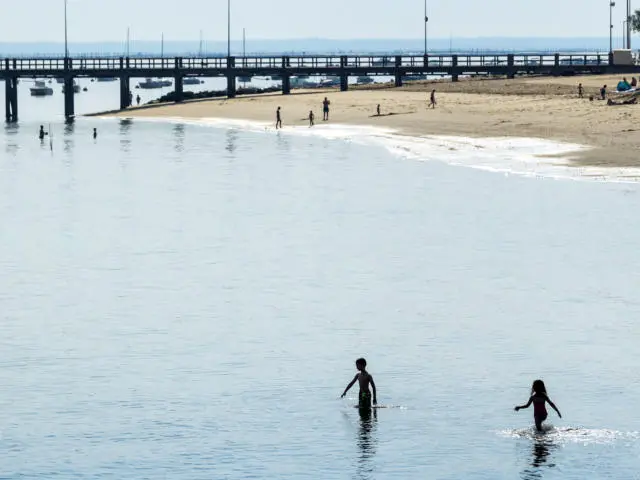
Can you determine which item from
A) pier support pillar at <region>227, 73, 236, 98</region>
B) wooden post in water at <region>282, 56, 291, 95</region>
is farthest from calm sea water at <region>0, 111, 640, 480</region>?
pier support pillar at <region>227, 73, 236, 98</region>

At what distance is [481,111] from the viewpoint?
89.4m

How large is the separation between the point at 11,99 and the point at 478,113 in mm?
46312

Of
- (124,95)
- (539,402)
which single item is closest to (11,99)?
(124,95)

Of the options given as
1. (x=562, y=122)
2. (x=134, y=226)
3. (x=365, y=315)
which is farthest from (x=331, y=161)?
(x=365, y=315)

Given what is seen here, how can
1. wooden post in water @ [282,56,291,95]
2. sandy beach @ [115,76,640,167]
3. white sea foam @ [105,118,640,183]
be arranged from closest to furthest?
1. white sea foam @ [105,118,640,183]
2. sandy beach @ [115,76,640,167]
3. wooden post in water @ [282,56,291,95]

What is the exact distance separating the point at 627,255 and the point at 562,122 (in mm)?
37335

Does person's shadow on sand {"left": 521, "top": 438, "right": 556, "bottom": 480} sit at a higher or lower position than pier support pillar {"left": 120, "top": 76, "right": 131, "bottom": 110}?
lower

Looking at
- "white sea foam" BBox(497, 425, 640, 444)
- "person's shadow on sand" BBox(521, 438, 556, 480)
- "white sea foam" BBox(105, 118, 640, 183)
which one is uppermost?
"white sea foam" BBox(105, 118, 640, 183)

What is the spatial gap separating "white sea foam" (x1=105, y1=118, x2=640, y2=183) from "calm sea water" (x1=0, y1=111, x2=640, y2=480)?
236 centimetres

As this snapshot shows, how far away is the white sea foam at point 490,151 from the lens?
61000 mm

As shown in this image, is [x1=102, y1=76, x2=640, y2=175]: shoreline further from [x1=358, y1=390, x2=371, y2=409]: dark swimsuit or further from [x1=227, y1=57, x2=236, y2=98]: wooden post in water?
[x1=358, y1=390, x2=371, y2=409]: dark swimsuit

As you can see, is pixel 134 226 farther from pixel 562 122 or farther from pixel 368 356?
pixel 562 122

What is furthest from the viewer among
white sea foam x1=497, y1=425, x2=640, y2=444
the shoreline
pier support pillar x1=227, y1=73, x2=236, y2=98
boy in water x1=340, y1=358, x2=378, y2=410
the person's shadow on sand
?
pier support pillar x1=227, y1=73, x2=236, y2=98

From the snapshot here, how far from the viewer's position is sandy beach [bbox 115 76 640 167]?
7225 cm
